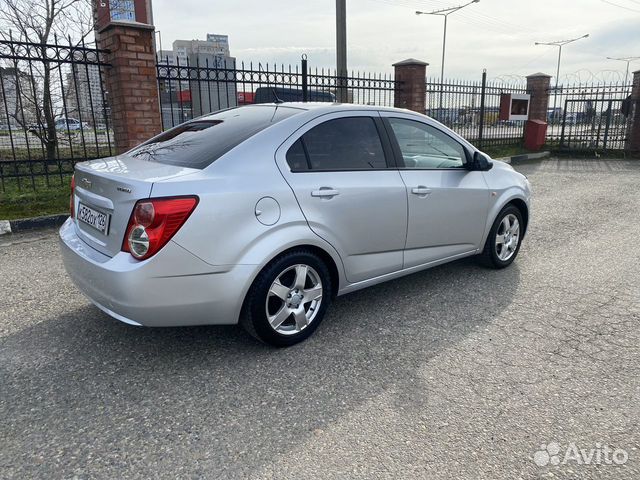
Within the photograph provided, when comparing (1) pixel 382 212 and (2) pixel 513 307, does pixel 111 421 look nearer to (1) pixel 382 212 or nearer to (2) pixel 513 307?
(1) pixel 382 212

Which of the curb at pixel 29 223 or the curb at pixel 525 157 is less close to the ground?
the curb at pixel 29 223

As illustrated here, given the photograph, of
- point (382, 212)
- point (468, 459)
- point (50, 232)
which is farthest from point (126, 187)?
point (50, 232)

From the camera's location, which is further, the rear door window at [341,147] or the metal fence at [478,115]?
the metal fence at [478,115]

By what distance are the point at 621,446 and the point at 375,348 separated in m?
1.40

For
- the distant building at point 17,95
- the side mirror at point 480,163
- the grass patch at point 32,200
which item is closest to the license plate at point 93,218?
the side mirror at point 480,163

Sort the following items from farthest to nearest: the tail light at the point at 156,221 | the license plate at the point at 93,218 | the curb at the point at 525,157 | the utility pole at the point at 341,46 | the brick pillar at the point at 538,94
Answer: the brick pillar at the point at 538,94, the curb at the point at 525,157, the utility pole at the point at 341,46, the license plate at the point at 93,218, the tail light at the point at 156,221

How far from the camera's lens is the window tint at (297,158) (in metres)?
3.09

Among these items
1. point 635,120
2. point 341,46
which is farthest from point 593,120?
point 341,46

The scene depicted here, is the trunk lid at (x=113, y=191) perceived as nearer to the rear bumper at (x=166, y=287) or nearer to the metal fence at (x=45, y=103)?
the rear bumper at (x=166, y=287)

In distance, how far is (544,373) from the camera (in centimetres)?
287

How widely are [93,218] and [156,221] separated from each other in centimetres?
65

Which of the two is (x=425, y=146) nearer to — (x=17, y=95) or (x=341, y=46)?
(x=17, y=95)

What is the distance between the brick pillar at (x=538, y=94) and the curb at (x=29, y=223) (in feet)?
52.1

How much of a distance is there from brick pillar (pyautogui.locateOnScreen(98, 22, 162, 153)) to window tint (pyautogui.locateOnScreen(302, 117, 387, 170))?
5.00 metres
